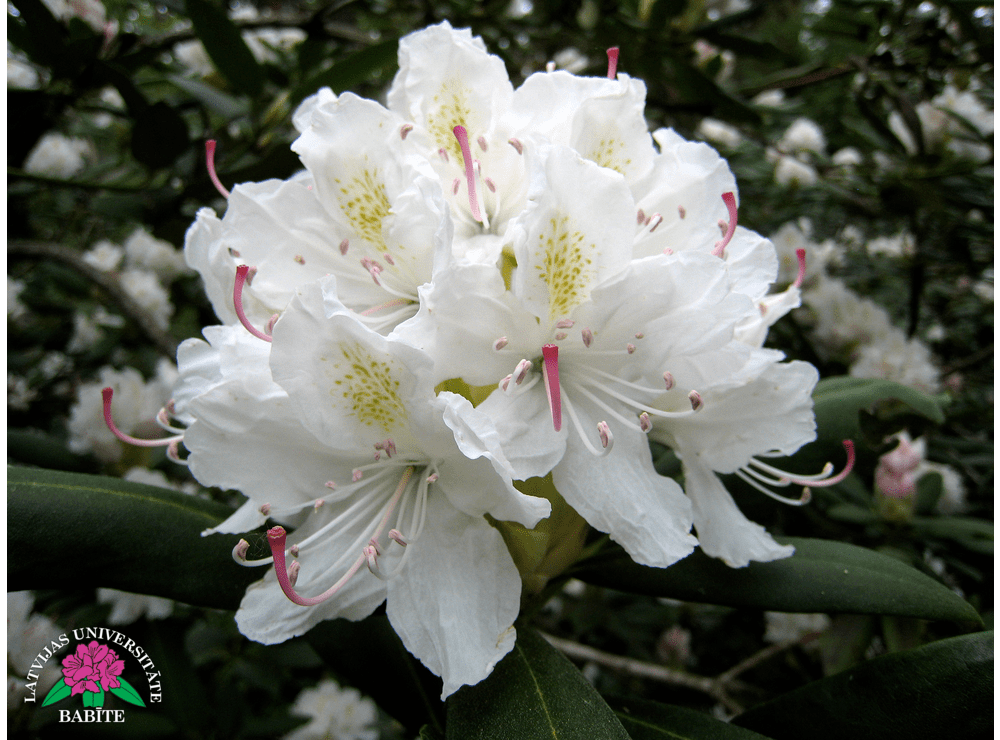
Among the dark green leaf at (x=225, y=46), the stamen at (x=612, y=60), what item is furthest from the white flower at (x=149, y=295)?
the stamen at (x=612, y=60)

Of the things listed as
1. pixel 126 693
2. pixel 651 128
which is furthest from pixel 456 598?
pixel 651 128

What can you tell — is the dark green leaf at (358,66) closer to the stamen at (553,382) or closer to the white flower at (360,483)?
the white flower at (360,483)

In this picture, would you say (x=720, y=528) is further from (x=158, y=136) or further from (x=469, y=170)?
(x=158, y=136)

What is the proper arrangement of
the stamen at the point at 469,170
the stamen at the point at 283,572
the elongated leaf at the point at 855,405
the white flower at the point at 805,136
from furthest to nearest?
the white flower at the point at 805,136, the elongated leaf at the point at 855,405, the stamen at the point at 469,170, the stamen at the point at 283,572

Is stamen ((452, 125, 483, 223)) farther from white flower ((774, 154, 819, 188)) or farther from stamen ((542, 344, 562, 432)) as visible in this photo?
white flower ((774, 154, 819, 188))

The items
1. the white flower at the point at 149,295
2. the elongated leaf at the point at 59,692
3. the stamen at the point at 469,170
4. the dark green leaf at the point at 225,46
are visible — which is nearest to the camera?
the stamen at the point at 469,170
